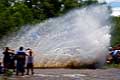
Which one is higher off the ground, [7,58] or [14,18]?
[7,58]

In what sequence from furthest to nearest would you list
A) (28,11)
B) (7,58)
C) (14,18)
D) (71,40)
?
1. (28,11)
2. (14,18)
3. (71,40)
4. (7,58)

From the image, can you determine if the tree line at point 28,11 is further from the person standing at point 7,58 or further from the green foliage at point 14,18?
the person standing at point 7,58

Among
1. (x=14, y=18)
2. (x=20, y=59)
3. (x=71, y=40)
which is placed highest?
(x=20, y=59)

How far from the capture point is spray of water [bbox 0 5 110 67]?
3488 centimetres

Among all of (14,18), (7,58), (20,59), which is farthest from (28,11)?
(20,59)

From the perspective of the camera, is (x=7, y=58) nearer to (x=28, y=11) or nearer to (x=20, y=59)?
(x=20, y=59)

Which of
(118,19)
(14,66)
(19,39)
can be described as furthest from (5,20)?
(118,19)

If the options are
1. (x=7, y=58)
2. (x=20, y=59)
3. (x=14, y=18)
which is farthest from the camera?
(x=14, y=18)

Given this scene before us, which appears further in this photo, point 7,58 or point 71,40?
point 71,40

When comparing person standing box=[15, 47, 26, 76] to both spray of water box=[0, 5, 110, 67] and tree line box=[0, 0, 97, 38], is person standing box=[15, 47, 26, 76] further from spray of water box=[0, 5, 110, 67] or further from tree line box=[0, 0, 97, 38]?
tree line box=[0, 0, 97, 38]

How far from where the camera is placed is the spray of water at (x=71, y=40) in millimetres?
34875

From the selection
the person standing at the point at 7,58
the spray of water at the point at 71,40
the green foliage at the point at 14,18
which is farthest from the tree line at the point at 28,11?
the person standing at the point at 7,58

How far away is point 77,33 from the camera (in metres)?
36.7

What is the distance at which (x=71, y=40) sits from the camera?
36438 millimetres
